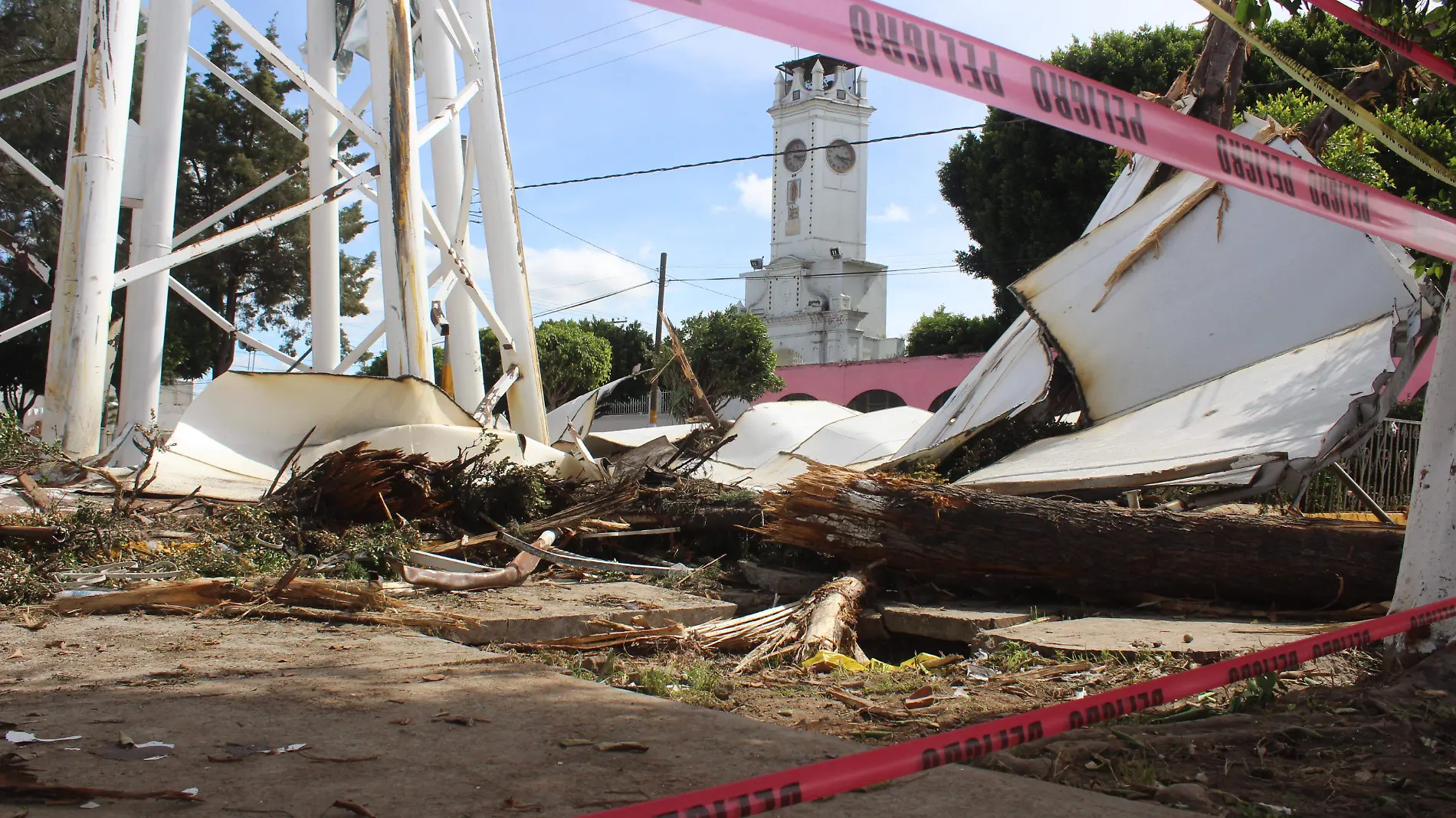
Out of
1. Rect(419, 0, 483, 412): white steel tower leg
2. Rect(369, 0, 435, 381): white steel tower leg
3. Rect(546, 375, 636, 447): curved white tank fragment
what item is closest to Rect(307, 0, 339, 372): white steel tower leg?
Rect(419, 0, 483, 412): white steel tower leg

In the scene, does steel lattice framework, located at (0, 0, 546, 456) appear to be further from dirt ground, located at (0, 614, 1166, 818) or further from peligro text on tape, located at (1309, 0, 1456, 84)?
peligro text on tape, located at (1309, 0, 1456, 84)

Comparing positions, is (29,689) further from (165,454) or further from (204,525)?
(165,454)

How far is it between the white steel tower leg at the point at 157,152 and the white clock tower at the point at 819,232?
144 feet

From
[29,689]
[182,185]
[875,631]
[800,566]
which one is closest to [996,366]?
[800,566]

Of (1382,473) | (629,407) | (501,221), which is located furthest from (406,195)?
(629,407)

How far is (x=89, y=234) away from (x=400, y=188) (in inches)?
71.4

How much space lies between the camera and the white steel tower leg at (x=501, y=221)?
321 inches

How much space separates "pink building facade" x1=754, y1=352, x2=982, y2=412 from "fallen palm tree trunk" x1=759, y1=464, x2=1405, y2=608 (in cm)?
2190

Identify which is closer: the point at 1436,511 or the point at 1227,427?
the point at 1436,511

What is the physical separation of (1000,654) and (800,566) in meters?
2.11

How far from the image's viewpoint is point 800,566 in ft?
20.5

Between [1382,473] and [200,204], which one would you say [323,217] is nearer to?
[1382,473]

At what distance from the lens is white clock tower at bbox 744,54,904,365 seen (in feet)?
166

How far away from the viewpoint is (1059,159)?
22.9 meters
